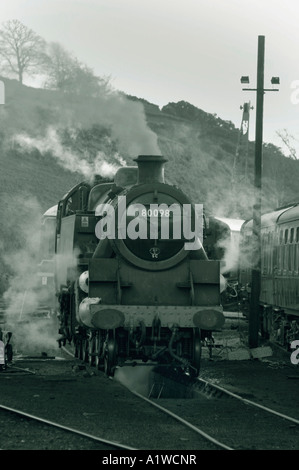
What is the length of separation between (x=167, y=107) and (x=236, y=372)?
74.3 metres

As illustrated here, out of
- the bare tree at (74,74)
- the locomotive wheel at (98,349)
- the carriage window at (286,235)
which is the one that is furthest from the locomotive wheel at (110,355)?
the bare tree at (74,74)

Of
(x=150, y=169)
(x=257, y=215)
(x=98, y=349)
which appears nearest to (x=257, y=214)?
(x=257, y=215)

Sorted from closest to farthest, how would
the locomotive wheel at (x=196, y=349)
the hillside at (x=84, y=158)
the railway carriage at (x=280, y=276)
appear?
the locomotive wheel at (x=196, y=349)
the railway carriage at (x=280, y=276)
the hillside at (x=84, y=158)

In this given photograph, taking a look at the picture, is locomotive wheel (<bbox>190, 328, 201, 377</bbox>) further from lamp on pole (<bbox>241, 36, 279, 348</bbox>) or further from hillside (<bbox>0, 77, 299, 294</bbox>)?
hillside (<bbox>0, 77, 299, 294</bbox>)

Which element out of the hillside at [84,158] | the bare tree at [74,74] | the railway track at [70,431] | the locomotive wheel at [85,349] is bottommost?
the railway track at [70,431]

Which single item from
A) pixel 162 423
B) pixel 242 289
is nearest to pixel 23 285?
pixel 242 289

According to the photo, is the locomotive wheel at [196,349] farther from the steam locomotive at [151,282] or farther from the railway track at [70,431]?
the railway track at [70,431]

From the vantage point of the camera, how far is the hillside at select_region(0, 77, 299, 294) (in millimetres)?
54750

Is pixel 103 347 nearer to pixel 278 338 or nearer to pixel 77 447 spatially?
pixel 77 447

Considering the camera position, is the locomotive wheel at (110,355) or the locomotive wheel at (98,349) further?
the locomotive wheel at (98,349)

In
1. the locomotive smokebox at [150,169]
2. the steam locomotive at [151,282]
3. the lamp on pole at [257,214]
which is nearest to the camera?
the steam locomotive at [151,282]

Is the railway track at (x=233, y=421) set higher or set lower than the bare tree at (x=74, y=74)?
lower

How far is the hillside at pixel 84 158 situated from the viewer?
54.8m

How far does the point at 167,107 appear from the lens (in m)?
87.9
